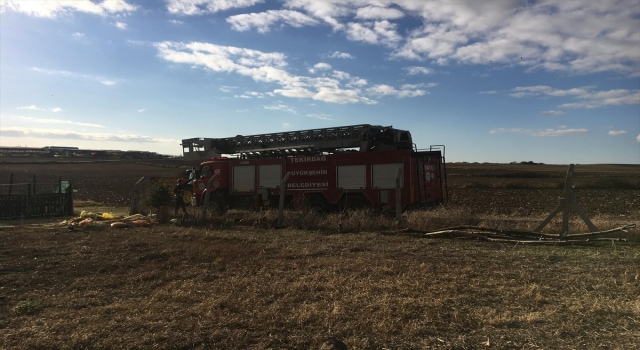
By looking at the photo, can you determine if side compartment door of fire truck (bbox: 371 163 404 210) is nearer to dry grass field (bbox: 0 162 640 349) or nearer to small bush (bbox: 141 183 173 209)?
dry grass field (bbox: 0 162 640 349)

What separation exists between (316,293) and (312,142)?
462 inches

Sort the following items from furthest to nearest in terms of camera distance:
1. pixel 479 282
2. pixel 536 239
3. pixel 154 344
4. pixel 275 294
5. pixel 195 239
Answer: pixel 195 239
pixel 536 239
pixel 479 282
pixel 275 294
pixel 154 344

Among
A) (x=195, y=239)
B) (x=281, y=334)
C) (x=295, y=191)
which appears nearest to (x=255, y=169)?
(x=295, y=191)

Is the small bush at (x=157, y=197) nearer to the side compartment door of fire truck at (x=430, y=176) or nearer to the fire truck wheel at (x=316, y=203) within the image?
the fire truck wheel at (x=316, y=203)

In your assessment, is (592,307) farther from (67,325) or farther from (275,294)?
(67,325)

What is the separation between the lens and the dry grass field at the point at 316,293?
169 inches

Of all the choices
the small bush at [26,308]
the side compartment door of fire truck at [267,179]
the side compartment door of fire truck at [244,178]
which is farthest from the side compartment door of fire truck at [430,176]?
the small bush at [26,308]

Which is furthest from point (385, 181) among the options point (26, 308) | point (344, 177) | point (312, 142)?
point (26, 308)

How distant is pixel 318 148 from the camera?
16.9 metres

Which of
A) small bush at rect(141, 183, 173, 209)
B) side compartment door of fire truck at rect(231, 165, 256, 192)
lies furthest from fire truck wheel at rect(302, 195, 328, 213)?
small bush at rect(141, 183, 173, 209)

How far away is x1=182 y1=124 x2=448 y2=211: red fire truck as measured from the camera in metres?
14.6

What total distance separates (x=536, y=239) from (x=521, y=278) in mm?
3689

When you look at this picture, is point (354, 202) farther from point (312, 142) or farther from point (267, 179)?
point (267, 179)

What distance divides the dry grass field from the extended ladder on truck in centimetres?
560
